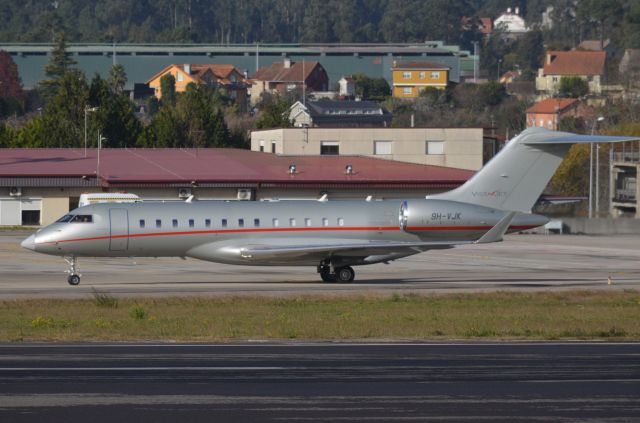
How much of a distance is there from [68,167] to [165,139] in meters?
28.8

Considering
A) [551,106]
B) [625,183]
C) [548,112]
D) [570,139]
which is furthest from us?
[551,106]

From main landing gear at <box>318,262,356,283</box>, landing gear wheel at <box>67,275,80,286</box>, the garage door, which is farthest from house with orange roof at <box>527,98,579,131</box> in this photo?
landing gear wheel at <box>67,275,80,286</box>

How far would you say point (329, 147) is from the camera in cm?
8956

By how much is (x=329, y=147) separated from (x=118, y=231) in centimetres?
4978

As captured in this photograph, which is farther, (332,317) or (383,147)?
(383,147)

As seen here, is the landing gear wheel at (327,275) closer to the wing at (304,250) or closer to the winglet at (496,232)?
the wing at (304,250)

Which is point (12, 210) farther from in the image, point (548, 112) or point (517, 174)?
point (548, 112)

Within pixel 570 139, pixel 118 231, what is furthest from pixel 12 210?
pixel 570 139

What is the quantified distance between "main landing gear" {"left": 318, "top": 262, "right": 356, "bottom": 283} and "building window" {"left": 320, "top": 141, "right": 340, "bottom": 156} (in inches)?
1855

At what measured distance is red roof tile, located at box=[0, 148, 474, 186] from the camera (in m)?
73.9

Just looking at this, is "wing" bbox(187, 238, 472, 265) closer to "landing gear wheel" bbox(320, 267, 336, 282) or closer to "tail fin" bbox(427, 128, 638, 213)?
"landing gear wheel" bbox(320, 267, 336, 282)
